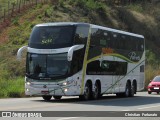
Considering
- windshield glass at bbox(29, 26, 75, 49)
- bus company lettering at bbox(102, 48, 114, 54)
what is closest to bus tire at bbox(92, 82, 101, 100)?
bus company lettering at bbox(102, 48, 114, 54)

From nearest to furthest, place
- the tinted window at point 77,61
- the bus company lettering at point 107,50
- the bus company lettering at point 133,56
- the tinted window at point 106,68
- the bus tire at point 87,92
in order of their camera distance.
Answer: the tinted window at point 77,61 → the bus tire at point 87,92 → the tinted window at point 106,68 → the bus company lettering at point 107,50 → the bus company lettering at point 133,56

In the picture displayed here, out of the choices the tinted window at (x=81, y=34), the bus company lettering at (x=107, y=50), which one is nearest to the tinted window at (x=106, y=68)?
the bus company lettering at (x=107, y=50)

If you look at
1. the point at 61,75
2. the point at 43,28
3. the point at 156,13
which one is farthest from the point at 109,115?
the point at 156,13

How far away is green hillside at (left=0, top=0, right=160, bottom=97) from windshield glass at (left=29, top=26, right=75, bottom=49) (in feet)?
22.7

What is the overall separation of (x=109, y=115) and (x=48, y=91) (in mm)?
7188

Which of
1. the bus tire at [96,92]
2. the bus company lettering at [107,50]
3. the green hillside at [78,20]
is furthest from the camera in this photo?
the green hillside at [78,20]

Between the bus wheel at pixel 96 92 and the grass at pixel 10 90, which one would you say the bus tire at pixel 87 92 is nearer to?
the bus wheel at pixel 96 92

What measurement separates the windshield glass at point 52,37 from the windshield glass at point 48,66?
0.58m

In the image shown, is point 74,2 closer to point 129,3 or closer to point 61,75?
point 129,3

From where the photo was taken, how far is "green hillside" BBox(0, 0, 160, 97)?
46.4m

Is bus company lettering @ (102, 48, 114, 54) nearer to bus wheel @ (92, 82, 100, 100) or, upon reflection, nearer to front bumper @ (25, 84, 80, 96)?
bus wheel @ (92, 82, 100, 100)

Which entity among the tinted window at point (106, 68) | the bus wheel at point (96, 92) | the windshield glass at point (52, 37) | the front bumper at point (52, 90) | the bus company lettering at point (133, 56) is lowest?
the bus wheel at point (96, 92)

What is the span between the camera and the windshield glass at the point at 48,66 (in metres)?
24.4

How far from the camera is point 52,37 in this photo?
24891 millimetres
